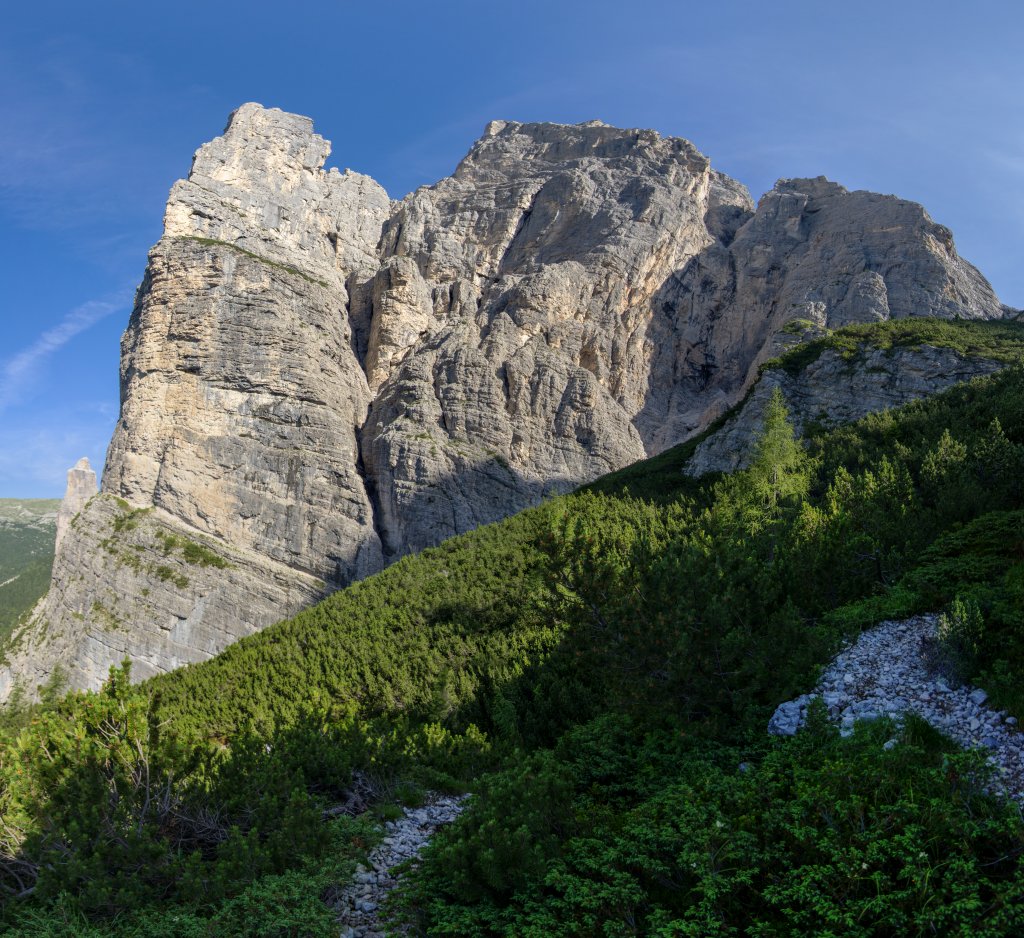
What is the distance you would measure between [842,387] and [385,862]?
4683 centimetres

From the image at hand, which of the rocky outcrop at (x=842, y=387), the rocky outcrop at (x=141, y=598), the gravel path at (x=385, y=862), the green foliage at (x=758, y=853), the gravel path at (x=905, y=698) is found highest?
the rocky outcrop at (x=842, y=387)

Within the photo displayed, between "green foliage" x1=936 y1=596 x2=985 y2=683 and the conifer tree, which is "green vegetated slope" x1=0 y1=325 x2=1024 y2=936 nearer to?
"green foliage" x1=936 y1=596 x2=985 y2=683

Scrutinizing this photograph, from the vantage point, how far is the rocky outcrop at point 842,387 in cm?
4634

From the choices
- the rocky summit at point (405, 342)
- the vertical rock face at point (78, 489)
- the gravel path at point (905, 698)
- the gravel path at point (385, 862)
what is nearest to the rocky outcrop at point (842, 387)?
the rocky summit at point (405, 342)

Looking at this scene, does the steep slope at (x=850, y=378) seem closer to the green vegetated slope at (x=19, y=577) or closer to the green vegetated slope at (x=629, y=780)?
the green vegetated slope at (x=629, y=780)

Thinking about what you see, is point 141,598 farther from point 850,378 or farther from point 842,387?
point 850,378

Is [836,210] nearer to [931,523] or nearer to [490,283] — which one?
[490,283]

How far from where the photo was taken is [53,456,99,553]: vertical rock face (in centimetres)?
7716

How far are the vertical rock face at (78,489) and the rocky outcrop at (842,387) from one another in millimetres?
67255

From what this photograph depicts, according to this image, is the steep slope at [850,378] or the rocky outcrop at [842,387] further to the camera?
the steep slope at [850,378]

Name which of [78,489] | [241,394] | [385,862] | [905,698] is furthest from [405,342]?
[905,698]

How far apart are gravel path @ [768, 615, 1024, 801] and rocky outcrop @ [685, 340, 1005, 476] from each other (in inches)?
1281

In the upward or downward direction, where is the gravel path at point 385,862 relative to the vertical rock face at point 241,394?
→ downward

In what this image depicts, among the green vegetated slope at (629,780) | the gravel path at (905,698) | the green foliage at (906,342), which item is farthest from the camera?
the green foliage at (906,342)
